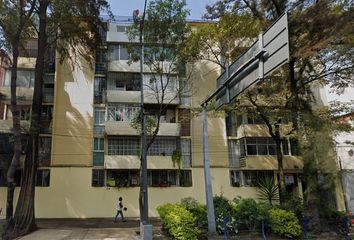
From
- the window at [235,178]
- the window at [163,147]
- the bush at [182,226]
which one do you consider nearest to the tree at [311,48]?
the bush at [182,226]

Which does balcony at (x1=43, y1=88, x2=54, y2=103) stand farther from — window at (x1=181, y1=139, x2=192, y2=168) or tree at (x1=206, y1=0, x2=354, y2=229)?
tree at (x1=206, y1=0, x2=354, y2=229)

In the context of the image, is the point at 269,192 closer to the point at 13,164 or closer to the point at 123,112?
the point at 123,112

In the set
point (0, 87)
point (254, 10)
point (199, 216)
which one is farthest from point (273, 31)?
point (0, 87)

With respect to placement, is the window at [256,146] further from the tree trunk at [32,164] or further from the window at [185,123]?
the tree trunk at [32,164]

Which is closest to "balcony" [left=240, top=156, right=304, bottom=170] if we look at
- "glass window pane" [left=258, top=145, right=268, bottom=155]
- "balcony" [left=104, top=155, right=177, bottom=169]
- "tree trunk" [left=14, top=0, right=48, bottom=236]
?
"glass window pane" [left=258, top=145, right=268, bottom=155]

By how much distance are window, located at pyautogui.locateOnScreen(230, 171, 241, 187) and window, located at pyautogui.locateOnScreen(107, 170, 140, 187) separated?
296 inches

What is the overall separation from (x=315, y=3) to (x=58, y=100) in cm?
1880

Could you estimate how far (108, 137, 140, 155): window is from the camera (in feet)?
79.5

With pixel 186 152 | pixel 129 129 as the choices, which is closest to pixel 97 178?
pixel 129 129

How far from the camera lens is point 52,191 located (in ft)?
75.4

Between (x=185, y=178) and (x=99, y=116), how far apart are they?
832 cm

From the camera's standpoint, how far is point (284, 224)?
12977 mm

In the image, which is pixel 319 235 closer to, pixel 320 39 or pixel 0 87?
pixel 320 39

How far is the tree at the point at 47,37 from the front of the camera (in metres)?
15.7
